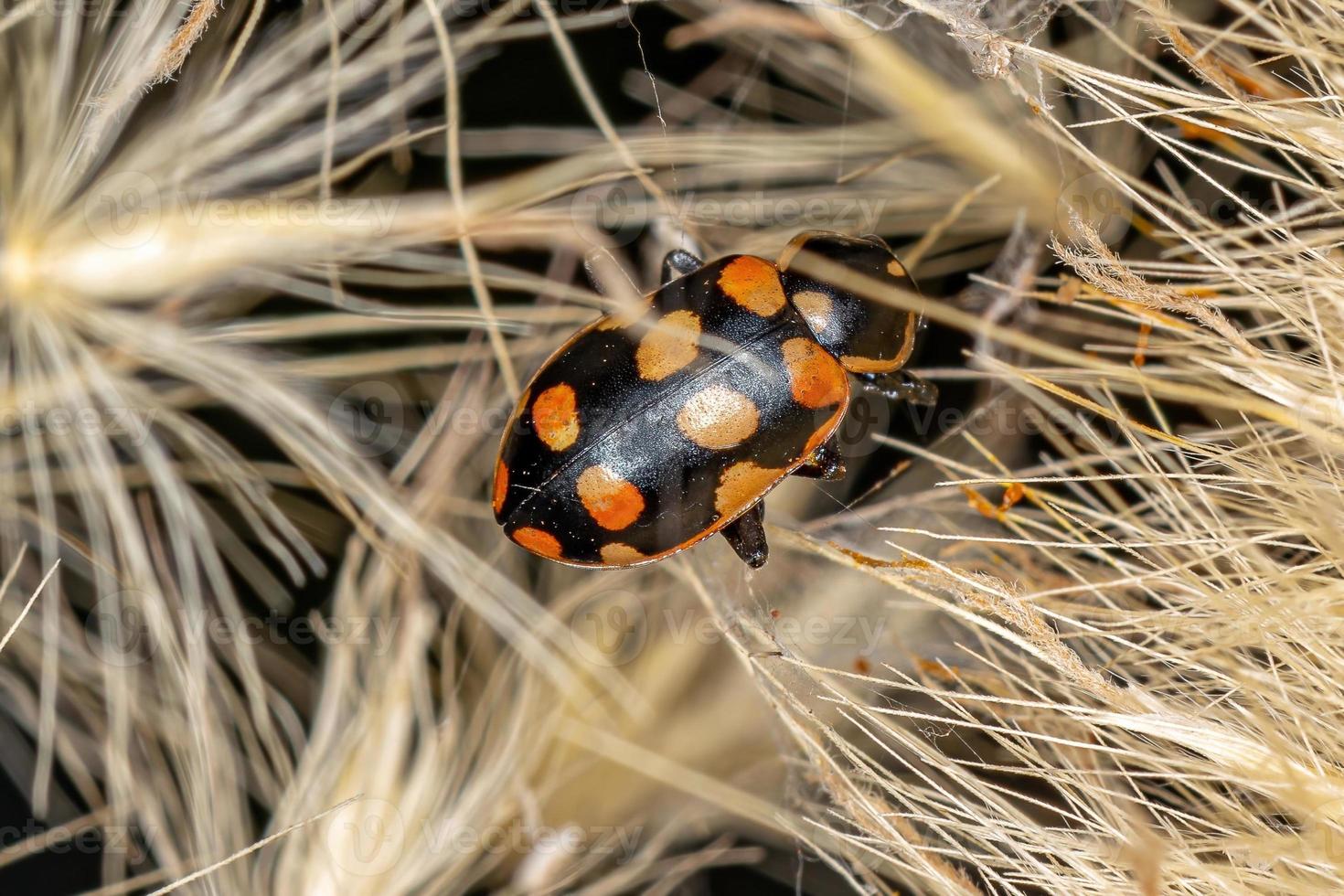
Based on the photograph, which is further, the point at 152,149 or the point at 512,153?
the point at 512,153

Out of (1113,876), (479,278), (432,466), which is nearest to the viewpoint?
(1113,876)

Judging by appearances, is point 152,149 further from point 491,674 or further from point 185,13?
point 491,674

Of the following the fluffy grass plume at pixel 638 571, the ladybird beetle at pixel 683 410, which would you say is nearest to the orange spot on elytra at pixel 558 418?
the ladybird beetle at pixel 683 410

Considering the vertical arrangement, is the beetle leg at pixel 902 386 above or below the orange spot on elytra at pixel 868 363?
below

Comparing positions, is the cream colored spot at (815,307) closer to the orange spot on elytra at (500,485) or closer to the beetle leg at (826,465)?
the beetle leg at (826,465)

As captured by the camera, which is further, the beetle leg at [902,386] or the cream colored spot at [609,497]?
the beetle leg at [902,386]

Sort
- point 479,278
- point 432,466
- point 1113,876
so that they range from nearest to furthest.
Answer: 1. point 1113,876
2. point 479,278
3. point 432,466

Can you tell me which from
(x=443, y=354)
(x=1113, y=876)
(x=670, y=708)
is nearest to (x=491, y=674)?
(x=670, y=708)
